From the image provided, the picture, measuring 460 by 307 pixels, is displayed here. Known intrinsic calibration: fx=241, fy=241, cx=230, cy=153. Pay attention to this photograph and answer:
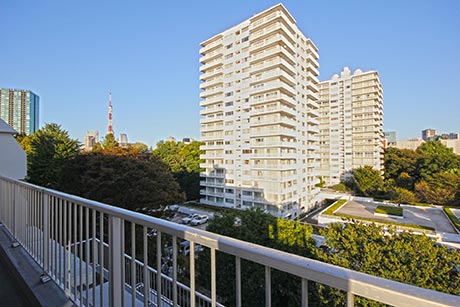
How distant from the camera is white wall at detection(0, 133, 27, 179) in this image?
6.92 metres

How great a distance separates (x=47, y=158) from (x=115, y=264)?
1344 cm

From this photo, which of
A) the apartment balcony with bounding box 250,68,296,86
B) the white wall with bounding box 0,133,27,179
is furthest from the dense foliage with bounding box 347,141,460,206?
the white wall with bounding box 0,133,27,179

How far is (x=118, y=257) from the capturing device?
116 cm

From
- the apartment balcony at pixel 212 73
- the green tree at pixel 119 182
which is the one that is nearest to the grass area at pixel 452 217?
the green tree at pixel 119 182

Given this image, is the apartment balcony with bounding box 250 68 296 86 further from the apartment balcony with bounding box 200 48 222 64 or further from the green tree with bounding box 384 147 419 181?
the green tree with bounding box 384 147 419 181

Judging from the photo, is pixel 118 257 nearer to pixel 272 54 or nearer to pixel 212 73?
pixel 272 54

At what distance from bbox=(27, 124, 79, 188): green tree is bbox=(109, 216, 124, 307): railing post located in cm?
1205

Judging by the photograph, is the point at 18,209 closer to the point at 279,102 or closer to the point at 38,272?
the point at 38,272

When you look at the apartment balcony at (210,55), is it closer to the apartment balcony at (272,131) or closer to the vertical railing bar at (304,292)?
the apartment balcony at (272,131)

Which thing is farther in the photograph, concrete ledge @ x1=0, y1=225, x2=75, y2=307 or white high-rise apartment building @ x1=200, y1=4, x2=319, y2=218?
white high-rise apartment building @ x1=200, y1=4, x2=319, y2=218

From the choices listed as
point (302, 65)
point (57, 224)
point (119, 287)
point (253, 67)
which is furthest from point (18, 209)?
point (302, 65)

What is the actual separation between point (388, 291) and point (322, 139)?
33.7 meters

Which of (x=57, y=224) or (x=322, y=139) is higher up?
(x=322, y=139)

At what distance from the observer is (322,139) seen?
105 feet
